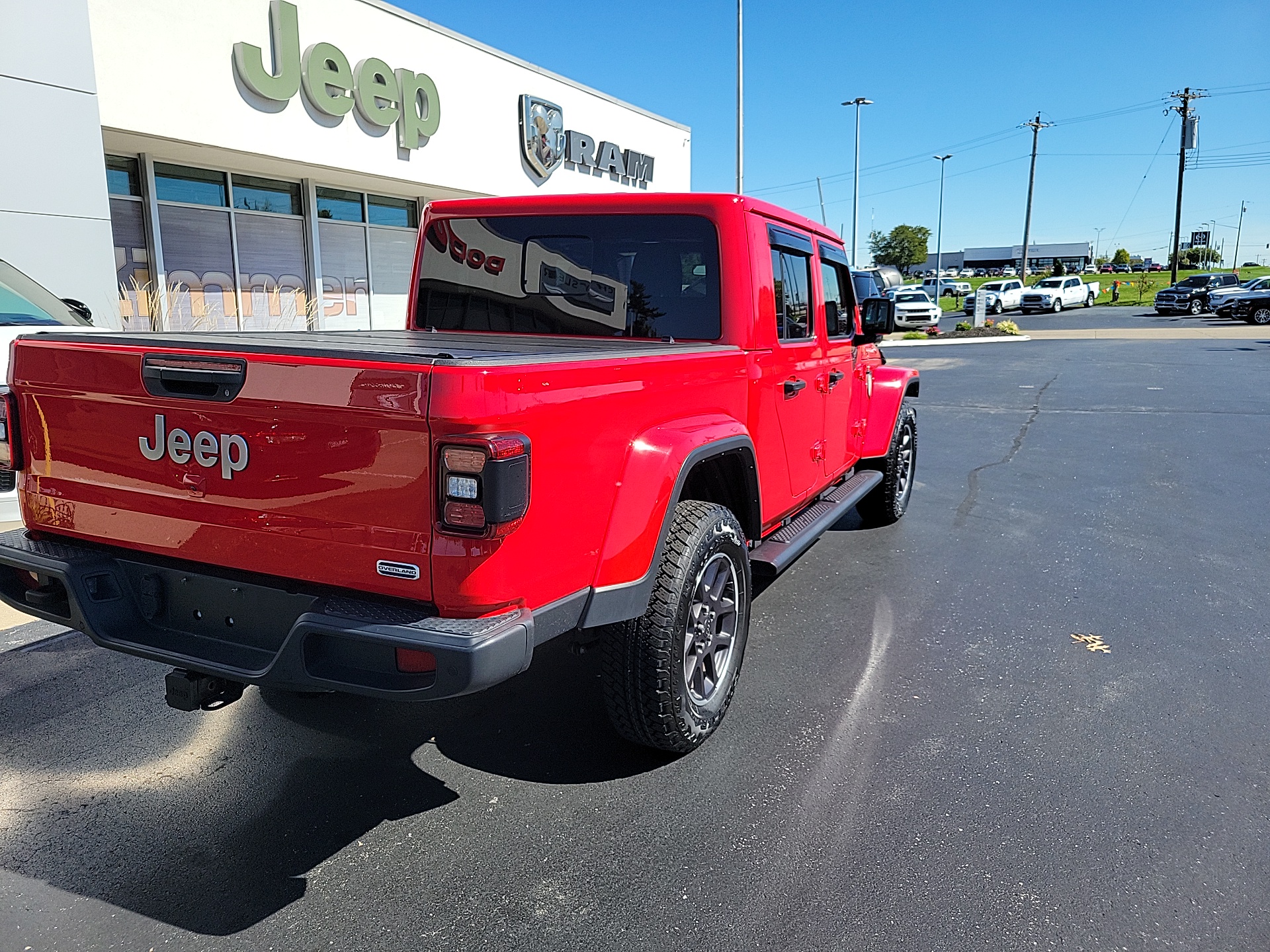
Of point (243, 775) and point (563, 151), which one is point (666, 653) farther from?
point (563, 151)

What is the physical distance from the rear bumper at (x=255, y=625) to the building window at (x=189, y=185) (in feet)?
37.2

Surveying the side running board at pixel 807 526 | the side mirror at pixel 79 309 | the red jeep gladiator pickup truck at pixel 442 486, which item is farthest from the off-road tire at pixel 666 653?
the side mirror at pixel 79 309

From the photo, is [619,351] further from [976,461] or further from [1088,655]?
[976,461]

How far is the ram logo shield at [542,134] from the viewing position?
17.1 metres

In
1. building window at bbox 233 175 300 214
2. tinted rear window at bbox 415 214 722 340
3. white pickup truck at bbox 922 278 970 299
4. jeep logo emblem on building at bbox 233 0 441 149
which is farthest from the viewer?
white pickup truck at bbox 922 278 970 299

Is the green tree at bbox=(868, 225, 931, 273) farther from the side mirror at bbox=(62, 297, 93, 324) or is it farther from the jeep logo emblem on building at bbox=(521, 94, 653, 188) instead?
the side mirror at bbox=(62, 297, 93, 324)

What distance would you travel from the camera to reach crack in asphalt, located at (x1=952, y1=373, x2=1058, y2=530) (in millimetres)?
7031

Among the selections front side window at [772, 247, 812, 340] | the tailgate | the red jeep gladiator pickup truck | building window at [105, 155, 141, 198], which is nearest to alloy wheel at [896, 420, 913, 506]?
front side window at [772, 247, 812, 340]

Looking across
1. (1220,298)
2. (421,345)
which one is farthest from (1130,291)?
(421,345)

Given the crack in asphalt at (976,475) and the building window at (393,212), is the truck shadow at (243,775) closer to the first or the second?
the crack in asphalt at (976,475)

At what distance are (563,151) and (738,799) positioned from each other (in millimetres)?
17232

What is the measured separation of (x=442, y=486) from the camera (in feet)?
7.52

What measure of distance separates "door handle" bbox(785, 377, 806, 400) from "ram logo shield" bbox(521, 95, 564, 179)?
1440 centimetres

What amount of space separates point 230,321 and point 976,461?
1089 centimetres
